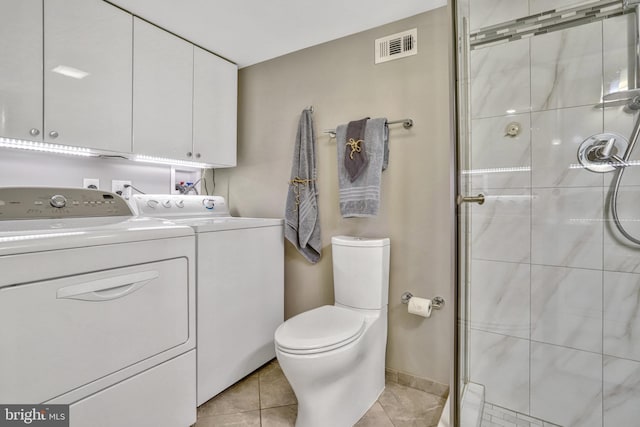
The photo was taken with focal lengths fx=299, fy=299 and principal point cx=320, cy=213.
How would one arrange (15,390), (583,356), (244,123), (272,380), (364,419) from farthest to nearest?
(244,123), (272,380), (364,419), (583,356), (15,390)

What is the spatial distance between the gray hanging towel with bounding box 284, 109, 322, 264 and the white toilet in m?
0.28

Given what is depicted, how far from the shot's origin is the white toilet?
1.25 meters

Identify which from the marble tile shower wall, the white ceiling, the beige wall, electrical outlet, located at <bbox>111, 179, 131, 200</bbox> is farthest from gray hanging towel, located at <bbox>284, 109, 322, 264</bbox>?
electrical outlet, located at <bbox>111, 179, 131, 200</bbox>

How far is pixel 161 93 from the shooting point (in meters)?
1.82

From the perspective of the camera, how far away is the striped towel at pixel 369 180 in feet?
5.52

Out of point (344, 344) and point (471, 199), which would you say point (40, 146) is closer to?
point (344, 344)

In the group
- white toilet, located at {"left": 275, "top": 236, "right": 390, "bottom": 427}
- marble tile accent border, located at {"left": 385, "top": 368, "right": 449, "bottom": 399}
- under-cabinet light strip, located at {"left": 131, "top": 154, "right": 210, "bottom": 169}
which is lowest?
marble tile accent border, located at {"left": 385, "top": 368, "right": 449, "bottom": 399}

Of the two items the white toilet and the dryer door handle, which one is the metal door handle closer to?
the white toilet

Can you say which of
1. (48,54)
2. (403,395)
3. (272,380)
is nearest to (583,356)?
(403,395)

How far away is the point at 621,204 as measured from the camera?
1.20m

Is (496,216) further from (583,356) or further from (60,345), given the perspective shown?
(60,345)

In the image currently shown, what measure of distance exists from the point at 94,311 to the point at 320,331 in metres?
0.86

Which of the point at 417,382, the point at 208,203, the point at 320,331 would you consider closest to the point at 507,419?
the point at 417,382

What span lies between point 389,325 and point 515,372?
646 millimetres
